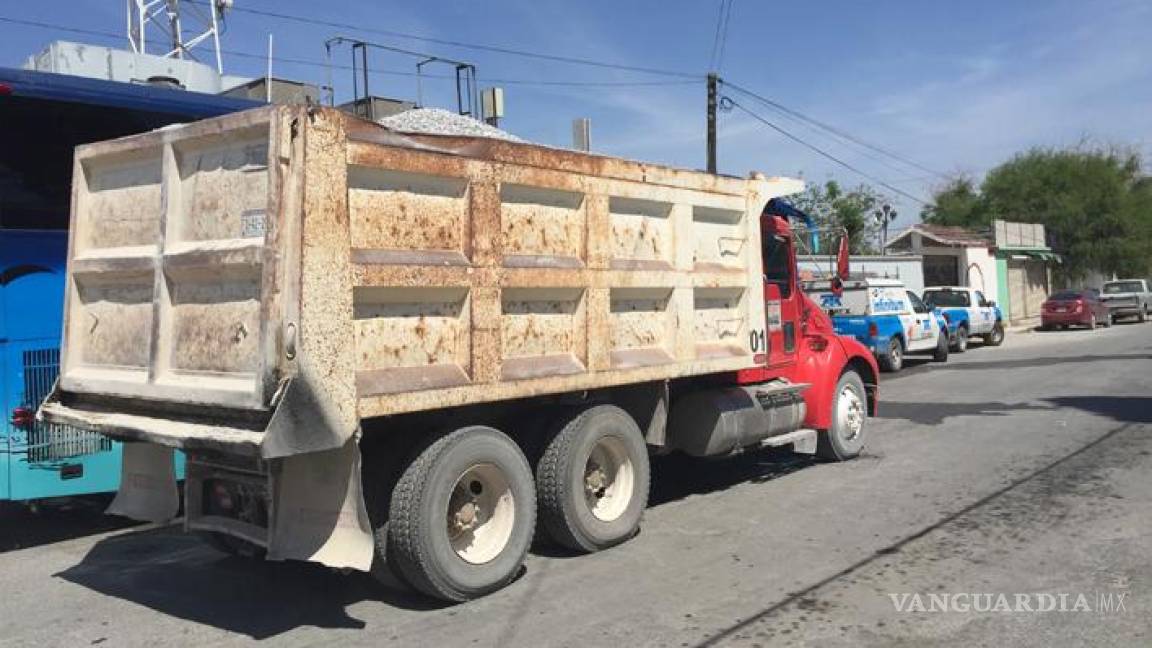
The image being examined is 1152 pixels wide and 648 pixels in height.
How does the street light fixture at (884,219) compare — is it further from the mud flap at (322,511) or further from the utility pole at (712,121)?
the mud flap at (322,511)

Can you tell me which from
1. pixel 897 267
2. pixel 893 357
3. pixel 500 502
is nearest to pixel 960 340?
pixel 893 357

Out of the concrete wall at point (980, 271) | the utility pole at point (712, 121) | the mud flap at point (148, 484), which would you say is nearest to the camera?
the mud flap at point (148, 484)

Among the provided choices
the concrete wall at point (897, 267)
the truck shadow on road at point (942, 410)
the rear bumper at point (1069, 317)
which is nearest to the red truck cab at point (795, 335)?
the truck shadow on road at point (942, 410)

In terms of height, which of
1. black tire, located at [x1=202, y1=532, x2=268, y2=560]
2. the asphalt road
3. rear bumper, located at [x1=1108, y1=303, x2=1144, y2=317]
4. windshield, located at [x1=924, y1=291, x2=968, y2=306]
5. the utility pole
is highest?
the utility pole

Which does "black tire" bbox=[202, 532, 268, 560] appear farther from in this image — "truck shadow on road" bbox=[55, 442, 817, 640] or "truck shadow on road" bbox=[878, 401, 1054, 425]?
"truck shadow on road" bbox=[878, 401, 1054, 425]

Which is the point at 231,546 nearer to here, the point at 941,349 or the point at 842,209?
the point at 941,349

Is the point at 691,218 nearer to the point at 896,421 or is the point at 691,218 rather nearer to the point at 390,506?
the point at 390,506

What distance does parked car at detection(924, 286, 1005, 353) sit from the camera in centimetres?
2506

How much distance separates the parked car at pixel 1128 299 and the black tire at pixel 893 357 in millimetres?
20970

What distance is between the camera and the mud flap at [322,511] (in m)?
4.87

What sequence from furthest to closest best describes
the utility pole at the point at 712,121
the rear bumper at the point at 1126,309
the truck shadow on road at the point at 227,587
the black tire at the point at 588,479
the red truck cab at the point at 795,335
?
1. the rear bumper at the point at 1126,309
2. the utility pole at the point at 712,121
3. the red truck cab at the point at 795,335
4. the black tire at the point at 588,479
5. the truck shadow on road at the point at 227,587

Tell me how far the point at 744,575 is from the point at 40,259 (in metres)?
5.48
